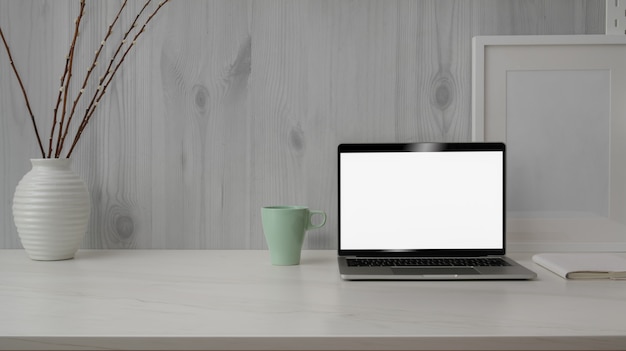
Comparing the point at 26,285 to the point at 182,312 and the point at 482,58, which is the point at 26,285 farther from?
the point at 482,58

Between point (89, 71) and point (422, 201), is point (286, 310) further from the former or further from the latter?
point (89, 71)

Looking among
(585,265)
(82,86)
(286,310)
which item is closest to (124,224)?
(82,86)

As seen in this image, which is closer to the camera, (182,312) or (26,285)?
(182,312)

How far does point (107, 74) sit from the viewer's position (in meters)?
1.16

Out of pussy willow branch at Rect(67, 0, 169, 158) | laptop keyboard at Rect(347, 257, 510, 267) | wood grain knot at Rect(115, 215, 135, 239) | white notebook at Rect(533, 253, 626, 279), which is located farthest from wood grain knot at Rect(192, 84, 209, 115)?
white notebook at Rect(533, 253, 626, 279)

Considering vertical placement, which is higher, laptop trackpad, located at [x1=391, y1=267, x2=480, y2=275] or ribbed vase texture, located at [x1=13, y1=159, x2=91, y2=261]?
ribbed vase texture, located at [x1=13, y1=159, x2=91, y2=261]

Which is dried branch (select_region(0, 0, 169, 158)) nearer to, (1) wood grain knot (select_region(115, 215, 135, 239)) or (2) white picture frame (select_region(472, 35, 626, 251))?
(1) wood grain knot (select_region(115, 215, 135, 239))

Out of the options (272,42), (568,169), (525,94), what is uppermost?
(272,42)

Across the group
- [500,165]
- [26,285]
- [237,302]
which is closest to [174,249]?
[26,285]

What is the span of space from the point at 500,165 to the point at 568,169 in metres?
0.21

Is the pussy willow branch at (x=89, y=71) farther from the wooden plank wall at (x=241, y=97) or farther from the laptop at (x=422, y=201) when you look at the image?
the laptop at (x=422, y=201)

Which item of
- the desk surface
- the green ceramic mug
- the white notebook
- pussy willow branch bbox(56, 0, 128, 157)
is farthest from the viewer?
pussy willow branch bbox(56, 0, 128, 157)

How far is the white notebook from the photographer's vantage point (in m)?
0.89

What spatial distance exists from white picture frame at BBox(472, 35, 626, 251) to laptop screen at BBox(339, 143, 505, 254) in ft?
0.46
